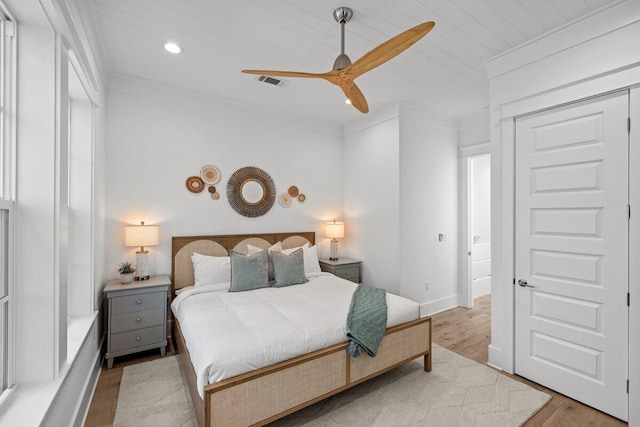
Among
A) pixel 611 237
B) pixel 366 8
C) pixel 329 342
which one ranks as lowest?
pixel 329 342

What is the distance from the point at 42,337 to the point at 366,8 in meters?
2.79

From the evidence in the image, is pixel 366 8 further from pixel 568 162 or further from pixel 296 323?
pixel 296 323

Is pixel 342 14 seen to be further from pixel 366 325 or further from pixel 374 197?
pixel 374 197

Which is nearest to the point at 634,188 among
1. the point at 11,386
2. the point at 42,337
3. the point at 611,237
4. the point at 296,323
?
the point at 611,237

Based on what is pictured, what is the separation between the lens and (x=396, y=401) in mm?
2256

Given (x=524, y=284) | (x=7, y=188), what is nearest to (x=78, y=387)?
(x=7, y=188)

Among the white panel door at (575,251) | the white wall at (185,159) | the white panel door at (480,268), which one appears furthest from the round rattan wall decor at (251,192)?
the white panel door at (480,268)

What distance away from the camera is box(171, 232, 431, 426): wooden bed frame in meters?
1.68

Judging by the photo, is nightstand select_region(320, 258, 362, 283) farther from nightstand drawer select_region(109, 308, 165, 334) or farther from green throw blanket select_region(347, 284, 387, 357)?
nightstand drawer select_region(109, 308, 165, 334)

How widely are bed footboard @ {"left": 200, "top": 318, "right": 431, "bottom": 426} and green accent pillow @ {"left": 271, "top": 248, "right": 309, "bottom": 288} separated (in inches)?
50.1

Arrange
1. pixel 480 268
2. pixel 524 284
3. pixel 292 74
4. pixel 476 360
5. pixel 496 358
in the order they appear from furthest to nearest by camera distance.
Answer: pixel 480 268
pixel 476 360
pixel 496 358
pixel 524 284
pixel 292 74

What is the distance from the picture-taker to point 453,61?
2.84 m

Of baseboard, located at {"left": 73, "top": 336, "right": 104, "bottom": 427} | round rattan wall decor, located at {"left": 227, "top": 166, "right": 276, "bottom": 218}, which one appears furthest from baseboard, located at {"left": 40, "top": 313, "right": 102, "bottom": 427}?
round rattan wall decor, located at {"left": 227, "top": 166, "right": 276, "bottom": 218}

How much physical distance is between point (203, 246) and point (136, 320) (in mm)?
1047
